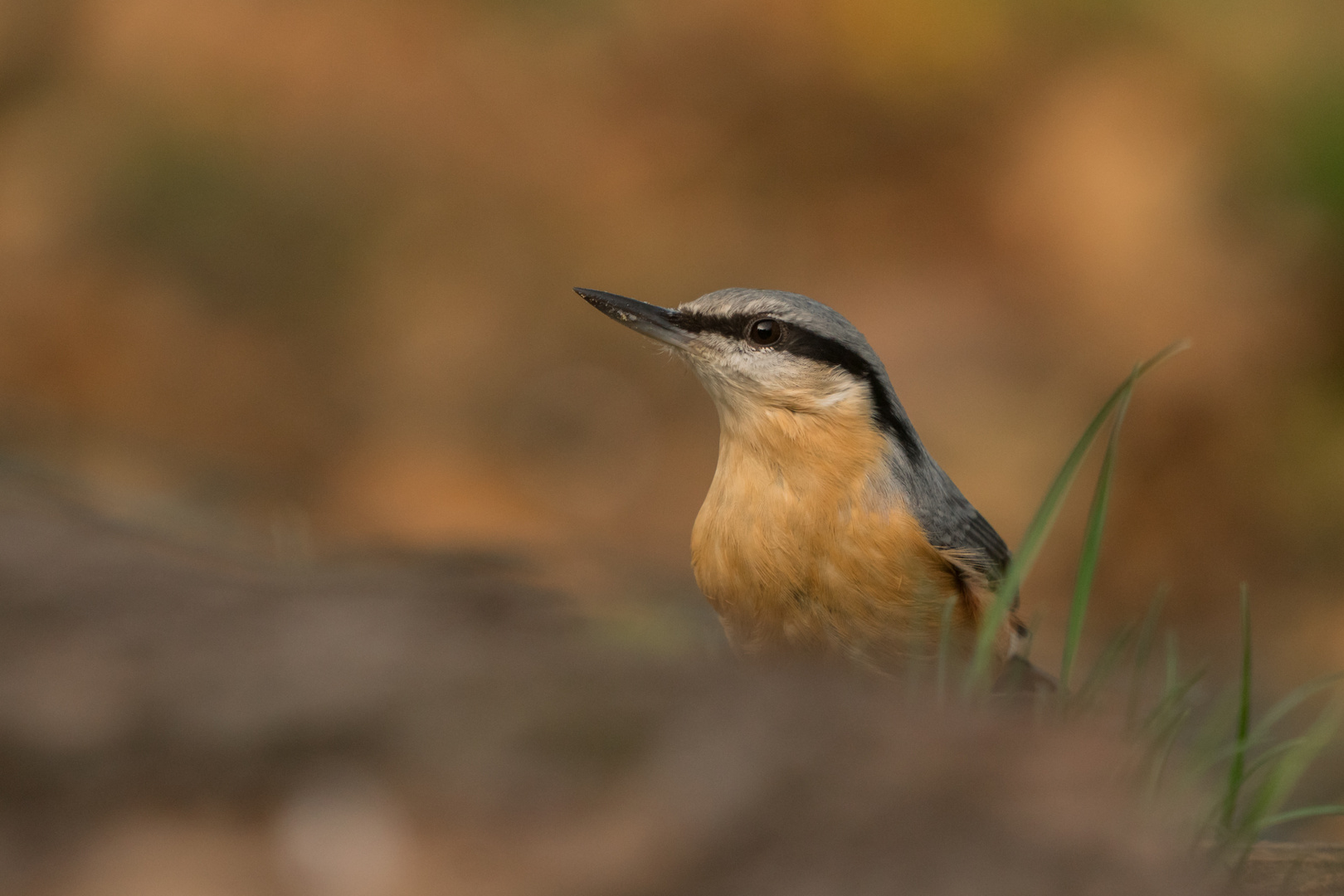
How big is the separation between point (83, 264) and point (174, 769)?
13.6 m

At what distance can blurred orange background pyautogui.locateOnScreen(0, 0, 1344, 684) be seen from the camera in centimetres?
1227

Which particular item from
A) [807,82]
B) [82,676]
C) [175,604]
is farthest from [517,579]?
[807,82]

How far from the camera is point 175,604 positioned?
2518 mm

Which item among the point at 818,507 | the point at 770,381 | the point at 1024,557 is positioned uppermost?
the point at 770,381

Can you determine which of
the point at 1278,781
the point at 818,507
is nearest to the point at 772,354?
the point at 818,507

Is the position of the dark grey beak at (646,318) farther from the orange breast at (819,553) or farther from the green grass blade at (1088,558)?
the green grass blade at (1088,558)

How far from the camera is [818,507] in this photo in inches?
191

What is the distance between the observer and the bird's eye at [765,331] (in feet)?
17.6

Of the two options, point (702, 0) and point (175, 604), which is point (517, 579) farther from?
point (702, 0)

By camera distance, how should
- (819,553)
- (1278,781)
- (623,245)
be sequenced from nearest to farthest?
(1278,781) < (819,553) < (623,245)

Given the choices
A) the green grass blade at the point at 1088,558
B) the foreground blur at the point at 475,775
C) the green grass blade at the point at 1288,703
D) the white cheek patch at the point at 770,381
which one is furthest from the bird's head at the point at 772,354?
the foreground blur at the point at 475,775

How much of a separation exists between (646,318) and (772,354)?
1.90ft

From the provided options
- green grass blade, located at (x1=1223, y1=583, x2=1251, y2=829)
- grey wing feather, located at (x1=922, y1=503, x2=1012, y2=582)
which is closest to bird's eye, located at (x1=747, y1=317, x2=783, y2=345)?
grey wing feather, located at (x1=922, y1=503, x2=1012, y2=582)

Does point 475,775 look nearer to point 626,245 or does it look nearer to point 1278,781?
point 1278,781
